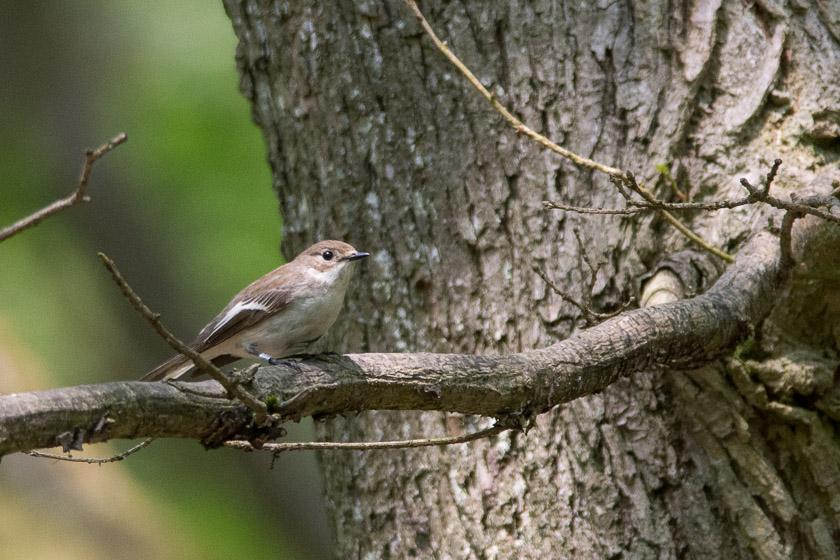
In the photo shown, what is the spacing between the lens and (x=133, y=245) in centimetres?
721

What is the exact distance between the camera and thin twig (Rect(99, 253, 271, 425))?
1.55m

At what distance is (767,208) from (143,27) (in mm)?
7743

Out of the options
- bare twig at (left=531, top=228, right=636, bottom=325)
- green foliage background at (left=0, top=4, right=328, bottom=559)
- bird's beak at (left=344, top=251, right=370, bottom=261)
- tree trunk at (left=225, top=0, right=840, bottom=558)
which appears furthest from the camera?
green foliage background at (left=0, top=4, right=328, bottom=559)

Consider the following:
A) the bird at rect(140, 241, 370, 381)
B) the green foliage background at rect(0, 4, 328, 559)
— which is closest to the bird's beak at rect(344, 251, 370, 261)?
the bird at rect(140, 241, 370, 381)

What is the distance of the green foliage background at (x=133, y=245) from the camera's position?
7.09 meters

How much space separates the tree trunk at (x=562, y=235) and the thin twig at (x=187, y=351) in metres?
1.59

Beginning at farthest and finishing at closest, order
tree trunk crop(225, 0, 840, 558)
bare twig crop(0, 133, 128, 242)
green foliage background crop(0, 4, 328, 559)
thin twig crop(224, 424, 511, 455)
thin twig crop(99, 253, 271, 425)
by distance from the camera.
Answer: green foliage background crop(0, 4, 328, 559)
tree trunk crop(225, 0, 840, 558)
thin twig crop(224, 424, 511, 455)
thin twig crop(99, 253, 271, 425)
bare twig crop(0, 133, 128, 242)

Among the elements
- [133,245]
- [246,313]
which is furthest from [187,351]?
[133,245]

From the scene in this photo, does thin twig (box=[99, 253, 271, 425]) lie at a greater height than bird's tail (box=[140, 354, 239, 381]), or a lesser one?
lesser

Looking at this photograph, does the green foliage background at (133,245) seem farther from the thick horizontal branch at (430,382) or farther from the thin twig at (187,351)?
the thin twig at (187,351)

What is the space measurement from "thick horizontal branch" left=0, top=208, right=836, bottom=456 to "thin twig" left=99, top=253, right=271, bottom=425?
0.08 meters

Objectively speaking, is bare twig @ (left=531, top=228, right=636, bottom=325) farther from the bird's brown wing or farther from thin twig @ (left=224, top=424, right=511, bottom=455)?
the bird's brown wing

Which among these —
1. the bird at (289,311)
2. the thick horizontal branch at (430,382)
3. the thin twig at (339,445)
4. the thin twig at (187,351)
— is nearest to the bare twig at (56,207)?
the thin twig at (187,351)

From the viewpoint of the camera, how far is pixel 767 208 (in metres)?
3.50
